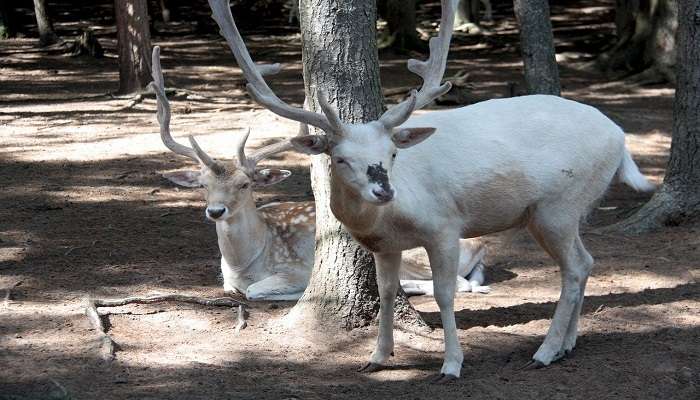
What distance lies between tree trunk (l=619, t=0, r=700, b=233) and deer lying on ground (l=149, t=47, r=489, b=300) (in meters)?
1.71

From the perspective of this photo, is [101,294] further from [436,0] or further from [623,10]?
[436,0]

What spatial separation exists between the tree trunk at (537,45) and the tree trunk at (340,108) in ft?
17.0

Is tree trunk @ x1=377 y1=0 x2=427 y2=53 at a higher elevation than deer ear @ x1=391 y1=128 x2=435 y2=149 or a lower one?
lower

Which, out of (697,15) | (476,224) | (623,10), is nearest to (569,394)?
(476,224)

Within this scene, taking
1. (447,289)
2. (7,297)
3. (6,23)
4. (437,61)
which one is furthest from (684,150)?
(6,23)

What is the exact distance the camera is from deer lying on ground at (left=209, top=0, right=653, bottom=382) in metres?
4.88

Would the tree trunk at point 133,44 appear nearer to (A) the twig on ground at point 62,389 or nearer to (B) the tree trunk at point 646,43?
(B) the tree trunk at point 646,43

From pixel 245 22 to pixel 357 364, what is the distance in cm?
2346

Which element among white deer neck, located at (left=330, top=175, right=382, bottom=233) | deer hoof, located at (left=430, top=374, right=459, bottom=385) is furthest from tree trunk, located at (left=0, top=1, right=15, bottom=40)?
deer hoof, located at (left=430, top=374, right=459, bottom=385)

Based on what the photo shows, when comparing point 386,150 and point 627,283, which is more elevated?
point 386,150

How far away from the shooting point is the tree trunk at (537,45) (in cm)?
1064

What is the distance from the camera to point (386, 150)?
15.5ft

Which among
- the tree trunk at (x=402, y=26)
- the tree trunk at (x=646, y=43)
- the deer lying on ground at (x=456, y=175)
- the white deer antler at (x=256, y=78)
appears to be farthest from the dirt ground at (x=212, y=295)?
the tree trunk at (x=402, y=26)

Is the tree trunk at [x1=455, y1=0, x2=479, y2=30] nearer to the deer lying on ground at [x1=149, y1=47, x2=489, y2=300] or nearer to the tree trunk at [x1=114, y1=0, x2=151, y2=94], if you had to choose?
the tree trunk at [x1=114, y1=0, x2=151, y2=94]
